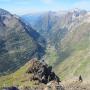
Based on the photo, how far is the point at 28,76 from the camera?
128500mm

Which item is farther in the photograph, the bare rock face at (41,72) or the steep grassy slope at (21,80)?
the bare rock face at (41,72)

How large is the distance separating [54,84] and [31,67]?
5102 cm

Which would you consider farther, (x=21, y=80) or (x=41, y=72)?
(x=41, y=72)

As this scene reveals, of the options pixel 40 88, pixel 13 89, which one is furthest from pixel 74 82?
pixel 13 89

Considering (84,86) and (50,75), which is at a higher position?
(84,86)

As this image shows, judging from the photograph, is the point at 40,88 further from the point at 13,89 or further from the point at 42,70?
the point at 42,70

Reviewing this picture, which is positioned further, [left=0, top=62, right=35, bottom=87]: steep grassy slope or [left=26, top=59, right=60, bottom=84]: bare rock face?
[left=26, top=59, right=60, bottom=84]: bare rock face

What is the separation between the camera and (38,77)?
124m

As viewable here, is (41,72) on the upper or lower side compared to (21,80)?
upper

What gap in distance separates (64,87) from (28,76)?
43.1 meters

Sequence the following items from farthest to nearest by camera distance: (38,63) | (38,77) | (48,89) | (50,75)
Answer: (38,63) → (50,75) → (38,77) → (48,89)

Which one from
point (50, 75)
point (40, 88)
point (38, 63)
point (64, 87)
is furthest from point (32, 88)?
point (38, 63)

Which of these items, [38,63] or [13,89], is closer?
[13,89]

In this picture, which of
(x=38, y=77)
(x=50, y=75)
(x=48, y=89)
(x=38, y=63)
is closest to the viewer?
(x=48, y=89)
